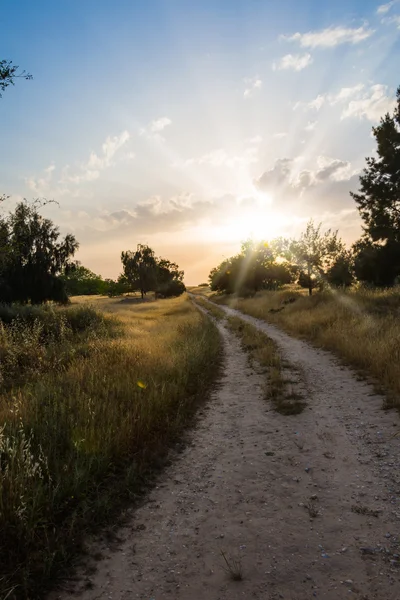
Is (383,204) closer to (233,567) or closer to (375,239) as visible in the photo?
(375,239)

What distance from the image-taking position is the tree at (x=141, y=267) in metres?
74.3

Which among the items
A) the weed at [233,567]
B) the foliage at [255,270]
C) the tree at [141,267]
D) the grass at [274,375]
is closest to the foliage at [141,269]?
the tree at [141,267]

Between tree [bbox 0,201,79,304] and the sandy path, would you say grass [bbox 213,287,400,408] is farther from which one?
tree [bbox 0,201,79,304]

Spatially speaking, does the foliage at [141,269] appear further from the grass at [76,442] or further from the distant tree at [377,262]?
the grass at [76,442]

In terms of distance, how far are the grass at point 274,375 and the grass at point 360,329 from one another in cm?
191

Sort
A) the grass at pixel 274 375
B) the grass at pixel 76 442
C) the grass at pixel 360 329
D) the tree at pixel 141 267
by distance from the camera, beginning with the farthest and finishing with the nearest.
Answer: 1. the tree at pixel 141 267
2. the grass at pixel 360 329
3. the grass at pixel 274 375
4. the grass at pixel 76 442

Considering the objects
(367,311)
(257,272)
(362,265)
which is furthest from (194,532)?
(257,272)

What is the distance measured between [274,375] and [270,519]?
19.7 ft

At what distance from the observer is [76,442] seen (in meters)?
5.07

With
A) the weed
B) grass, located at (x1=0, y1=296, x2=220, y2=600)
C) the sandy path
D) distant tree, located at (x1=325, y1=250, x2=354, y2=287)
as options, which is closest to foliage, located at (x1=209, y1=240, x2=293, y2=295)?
distant tree, located at (x1=325, y1=250, x2=354, y2=287)

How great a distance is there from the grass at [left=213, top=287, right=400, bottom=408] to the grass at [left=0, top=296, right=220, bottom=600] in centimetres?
463

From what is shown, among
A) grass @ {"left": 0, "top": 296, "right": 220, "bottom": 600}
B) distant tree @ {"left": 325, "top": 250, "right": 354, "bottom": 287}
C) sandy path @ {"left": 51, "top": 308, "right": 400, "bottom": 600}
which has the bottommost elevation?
sandy path @ {"left": 51, "top": 308, "right": 400, "bottom": 600}

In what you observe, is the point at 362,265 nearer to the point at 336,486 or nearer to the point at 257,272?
the point at 257,272

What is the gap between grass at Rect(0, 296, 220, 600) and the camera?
3465 mm
